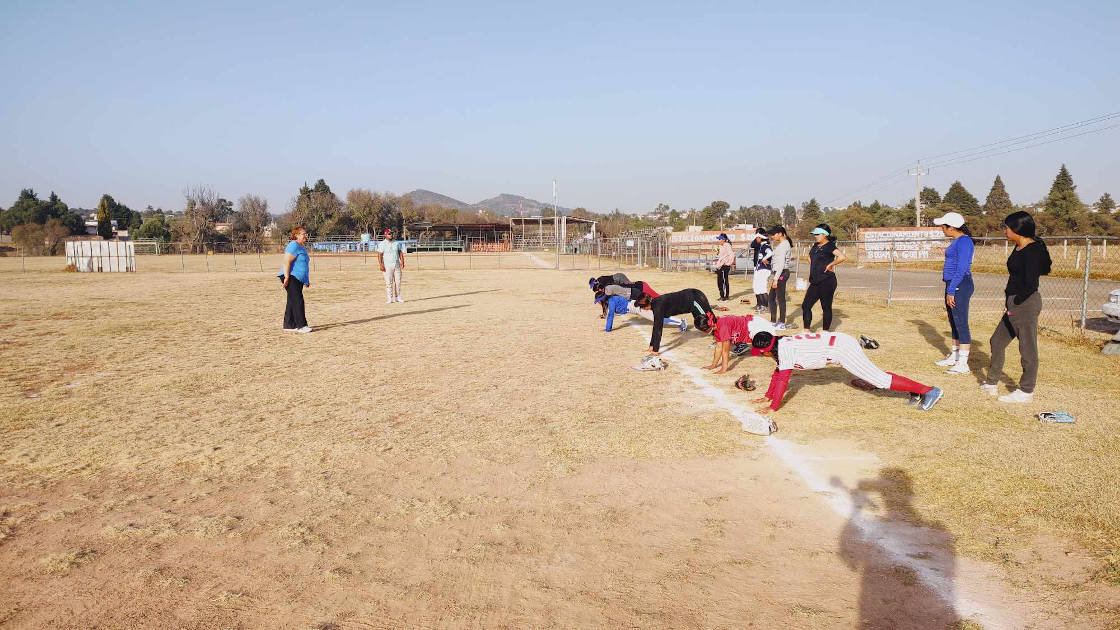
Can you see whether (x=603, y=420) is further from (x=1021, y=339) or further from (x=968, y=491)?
(x=1021, y=339)

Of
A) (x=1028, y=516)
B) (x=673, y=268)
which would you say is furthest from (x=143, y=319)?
(x=673, y=268)

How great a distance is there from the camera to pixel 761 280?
542 inches

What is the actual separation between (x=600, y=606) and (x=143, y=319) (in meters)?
14.5

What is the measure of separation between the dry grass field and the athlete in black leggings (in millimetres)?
1446

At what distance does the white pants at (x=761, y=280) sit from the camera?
13.7m

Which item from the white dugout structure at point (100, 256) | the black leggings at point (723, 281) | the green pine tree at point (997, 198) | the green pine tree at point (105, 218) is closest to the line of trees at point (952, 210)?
the green pine tree at point (997, 198)

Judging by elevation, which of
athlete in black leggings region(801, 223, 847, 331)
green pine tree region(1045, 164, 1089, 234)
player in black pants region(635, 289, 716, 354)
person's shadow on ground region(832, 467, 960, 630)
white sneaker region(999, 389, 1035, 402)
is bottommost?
person's shadow on ground region(832, 467, 960, 630)

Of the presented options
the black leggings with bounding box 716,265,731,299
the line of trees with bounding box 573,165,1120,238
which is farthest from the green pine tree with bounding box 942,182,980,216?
the black leggings with bounding box 716,265,731,299

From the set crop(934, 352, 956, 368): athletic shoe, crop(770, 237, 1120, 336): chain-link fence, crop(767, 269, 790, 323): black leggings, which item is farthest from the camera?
crop(770, 237, 1120, 336): chain-link fence

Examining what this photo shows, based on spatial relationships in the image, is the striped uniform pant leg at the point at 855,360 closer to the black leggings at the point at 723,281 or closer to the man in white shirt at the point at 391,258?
the black leggings at the point at 723,281

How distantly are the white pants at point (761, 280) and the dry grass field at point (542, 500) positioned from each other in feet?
17.9

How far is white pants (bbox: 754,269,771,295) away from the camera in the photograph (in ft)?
45.0

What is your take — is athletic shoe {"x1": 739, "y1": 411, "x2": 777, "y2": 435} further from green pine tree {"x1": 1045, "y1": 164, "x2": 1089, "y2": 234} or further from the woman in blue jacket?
green pine tree {"x1": 1045, "y1": 164, "x2": 1089, "y2": 234}

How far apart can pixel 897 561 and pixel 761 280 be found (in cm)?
1087
